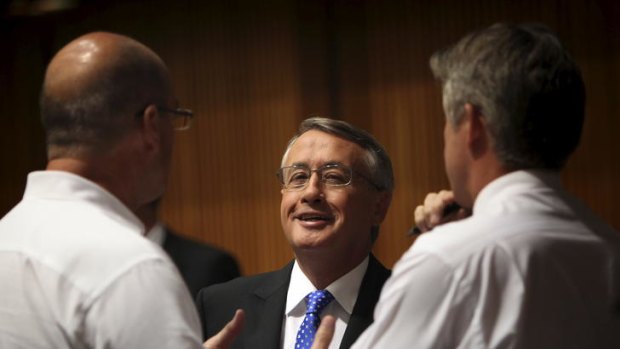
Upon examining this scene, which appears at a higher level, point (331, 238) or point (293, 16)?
point (293, 16)

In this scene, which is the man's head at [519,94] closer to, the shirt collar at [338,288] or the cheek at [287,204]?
the shirt collar at [338,288]

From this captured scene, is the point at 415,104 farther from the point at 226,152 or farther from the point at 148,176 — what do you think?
the point at 148,176

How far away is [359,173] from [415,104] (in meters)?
1.98

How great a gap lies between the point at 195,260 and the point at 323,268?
3.03 feet

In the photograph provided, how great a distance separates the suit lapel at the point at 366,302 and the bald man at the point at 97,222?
950mm

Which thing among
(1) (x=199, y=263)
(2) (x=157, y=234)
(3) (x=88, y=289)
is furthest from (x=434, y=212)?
→ (2) (x=157, y=234)

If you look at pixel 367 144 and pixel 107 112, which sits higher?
pixel 107 112

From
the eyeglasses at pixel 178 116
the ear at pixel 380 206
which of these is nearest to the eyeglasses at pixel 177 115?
the eyeglasses at pixel 178 116

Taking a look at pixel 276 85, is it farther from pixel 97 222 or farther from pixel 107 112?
pixel 97 222

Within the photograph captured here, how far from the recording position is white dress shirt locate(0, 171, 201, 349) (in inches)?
68.1

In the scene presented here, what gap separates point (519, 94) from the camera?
1.72 meters

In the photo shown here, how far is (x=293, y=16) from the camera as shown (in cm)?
541

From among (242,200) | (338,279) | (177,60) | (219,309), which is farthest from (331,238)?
(177,60)

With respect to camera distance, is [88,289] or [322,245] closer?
[88,289]
